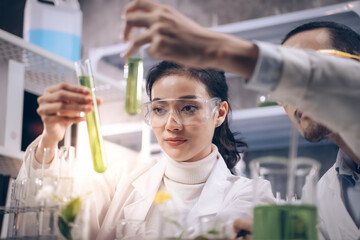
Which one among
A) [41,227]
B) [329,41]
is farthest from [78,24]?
[41,227]

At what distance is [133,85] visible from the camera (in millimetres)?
1038

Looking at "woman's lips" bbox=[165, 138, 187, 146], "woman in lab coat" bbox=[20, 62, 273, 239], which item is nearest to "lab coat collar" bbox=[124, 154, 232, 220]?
"woman in lab coat" bbox=[20, 62, 273, 239]

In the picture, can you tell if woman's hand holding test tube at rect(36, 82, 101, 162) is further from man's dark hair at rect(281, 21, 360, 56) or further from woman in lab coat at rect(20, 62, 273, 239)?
man's dark hair at rect(281, 21, 360, 56)

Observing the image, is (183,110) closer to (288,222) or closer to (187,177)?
(187,177)

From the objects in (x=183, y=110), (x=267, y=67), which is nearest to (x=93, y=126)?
(x=267, y=67)

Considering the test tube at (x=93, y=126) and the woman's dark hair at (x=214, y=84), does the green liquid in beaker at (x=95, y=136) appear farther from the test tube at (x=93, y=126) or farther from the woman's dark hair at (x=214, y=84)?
the woman's dark hair at (x=214, y=84)

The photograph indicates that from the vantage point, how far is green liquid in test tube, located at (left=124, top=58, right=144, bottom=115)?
1.02m

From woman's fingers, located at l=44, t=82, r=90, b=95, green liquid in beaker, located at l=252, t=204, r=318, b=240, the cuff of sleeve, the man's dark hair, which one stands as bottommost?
green liquid in beaker, located at l=252, t=204, r=318, b=240

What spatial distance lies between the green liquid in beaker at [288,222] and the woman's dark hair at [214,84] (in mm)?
1022

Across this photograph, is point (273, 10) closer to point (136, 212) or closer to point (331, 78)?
point (136, 212)

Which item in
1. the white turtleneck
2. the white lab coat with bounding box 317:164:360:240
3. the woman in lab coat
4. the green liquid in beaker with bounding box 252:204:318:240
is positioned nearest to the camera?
the green liquid in beaker with bounding box 252:204:318:240

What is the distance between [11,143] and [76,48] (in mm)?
807

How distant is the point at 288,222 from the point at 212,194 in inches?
33.2

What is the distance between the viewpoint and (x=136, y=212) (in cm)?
167
